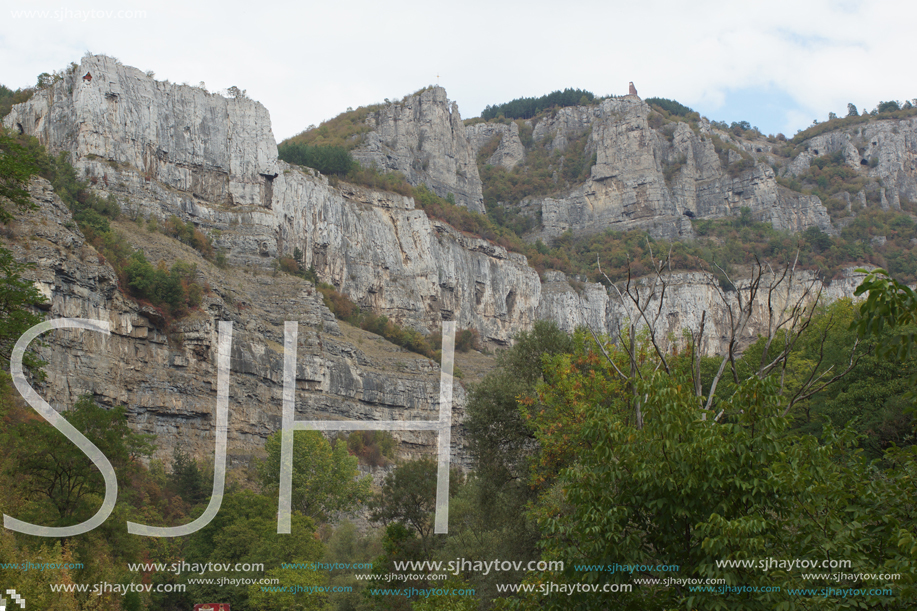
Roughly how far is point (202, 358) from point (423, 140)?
6268 cm

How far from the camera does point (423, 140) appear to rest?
104375mm

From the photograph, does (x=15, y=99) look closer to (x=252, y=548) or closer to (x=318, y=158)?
(x=318, y=158)

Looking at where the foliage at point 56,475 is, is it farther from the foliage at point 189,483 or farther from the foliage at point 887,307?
the foliage at point 887,307

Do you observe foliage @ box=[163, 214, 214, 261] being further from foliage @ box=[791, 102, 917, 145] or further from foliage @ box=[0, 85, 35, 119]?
foliage @ box=[791, 102, 917, 145]

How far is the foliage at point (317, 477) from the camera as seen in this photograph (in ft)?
130

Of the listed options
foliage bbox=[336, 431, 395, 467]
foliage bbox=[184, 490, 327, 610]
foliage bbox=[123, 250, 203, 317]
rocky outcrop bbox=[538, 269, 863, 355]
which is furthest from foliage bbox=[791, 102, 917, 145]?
foliage bbox=[184, 490, 327, 610]

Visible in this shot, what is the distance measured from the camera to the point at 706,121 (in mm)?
142625

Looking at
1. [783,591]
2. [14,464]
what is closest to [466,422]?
[14,464]

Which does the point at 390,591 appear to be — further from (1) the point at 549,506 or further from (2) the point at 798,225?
(2) the point at 798,225

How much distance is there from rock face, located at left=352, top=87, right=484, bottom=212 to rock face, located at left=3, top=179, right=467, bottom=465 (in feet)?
140

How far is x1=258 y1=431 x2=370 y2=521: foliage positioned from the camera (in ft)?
130

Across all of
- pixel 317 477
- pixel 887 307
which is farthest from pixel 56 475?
pixel 887 307

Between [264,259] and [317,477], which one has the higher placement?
[264,259]

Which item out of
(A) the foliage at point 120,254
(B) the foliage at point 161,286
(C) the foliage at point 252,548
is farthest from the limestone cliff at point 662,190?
(C) the foliage at point 252,548
